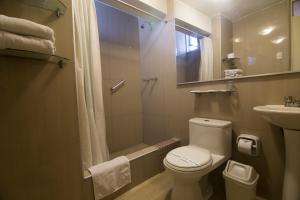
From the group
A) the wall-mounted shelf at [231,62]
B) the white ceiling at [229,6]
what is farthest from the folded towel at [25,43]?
the white ceiling at [229,6]

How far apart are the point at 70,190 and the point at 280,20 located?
224 centimetres

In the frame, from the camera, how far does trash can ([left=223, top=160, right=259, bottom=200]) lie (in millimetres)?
1178

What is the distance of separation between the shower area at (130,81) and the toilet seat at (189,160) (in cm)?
55

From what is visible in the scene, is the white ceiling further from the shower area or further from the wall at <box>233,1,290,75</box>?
the shower area

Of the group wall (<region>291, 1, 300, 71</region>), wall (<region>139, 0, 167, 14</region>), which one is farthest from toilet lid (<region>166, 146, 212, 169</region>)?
wall (<region>139, 0, 167, 14</region>)

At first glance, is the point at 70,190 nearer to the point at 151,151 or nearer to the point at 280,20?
the point at 151,151

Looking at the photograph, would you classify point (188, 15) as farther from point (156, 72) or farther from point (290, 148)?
point (290, 148)

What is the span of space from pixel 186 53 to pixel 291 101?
1.26m

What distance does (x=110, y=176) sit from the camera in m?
1.38

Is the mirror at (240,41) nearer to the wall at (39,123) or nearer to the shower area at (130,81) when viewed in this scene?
the shower area at (130,81)

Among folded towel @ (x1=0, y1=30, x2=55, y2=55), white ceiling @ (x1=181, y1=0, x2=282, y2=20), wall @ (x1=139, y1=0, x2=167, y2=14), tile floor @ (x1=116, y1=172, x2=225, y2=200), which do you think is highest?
wall @ (x1=139, y1=0, x2=167, y2=14)

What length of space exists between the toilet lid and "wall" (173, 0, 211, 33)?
56.7 inches

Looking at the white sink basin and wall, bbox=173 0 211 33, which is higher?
wall, bbox=173 0 211 33

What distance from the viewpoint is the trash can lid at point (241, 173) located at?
1.21 metres
